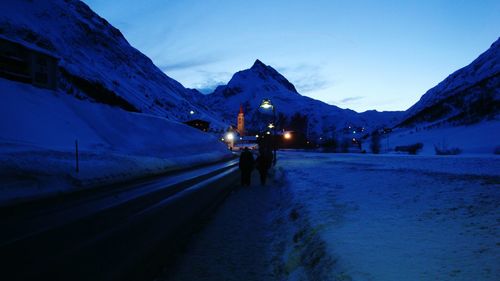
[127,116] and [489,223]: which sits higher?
[127,116]

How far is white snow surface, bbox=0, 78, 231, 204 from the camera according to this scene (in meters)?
13.6

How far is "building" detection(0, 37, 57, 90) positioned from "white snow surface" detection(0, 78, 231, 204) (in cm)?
493

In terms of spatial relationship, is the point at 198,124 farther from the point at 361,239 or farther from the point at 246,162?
the point at 361,239

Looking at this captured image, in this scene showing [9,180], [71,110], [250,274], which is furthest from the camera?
[71,110]

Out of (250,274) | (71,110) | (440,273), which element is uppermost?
(71,110)

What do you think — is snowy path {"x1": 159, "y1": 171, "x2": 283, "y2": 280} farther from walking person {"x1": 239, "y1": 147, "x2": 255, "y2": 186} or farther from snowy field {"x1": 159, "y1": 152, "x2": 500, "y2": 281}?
walking person {"x1": 239, "y1": 147, "x2": 255, "y2": 186}

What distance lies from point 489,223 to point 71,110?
112ft

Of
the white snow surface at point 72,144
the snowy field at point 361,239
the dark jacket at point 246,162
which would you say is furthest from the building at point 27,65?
the snowy field at point 361,239

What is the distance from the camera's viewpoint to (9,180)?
40.0ft

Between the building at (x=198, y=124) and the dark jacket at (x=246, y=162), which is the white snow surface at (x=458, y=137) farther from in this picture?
the dark jacket at (x=246, y=162)

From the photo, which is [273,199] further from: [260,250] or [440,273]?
[440,273]

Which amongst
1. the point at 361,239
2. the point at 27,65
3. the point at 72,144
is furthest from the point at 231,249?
the point at 27,65

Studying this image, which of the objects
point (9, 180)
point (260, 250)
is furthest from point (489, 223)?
point (9, 180)

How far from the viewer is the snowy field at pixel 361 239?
3.92m
